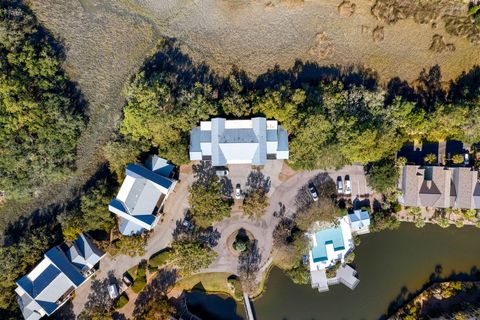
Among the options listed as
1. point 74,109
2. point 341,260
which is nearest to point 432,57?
point 341,260

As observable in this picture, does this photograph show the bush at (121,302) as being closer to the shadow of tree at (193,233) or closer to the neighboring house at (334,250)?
the shadow of tree at (193,233)

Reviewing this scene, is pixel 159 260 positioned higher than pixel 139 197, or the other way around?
pixel 139 197

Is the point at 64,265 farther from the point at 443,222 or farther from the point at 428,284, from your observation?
the point at 443,222

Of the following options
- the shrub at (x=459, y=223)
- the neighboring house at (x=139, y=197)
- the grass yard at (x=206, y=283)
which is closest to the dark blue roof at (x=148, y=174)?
the neighboring house at (x=139, y=197)

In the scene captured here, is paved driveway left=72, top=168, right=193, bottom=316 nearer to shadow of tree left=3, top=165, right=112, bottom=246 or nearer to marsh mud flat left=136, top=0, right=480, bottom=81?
shadow of tree left=3, top=165, right=112, bottom=246

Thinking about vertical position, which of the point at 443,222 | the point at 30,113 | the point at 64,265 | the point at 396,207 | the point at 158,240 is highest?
the point at 30,113

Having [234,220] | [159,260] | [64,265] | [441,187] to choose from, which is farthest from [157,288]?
[441,187]

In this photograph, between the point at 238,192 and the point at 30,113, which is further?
the point at 238,192
